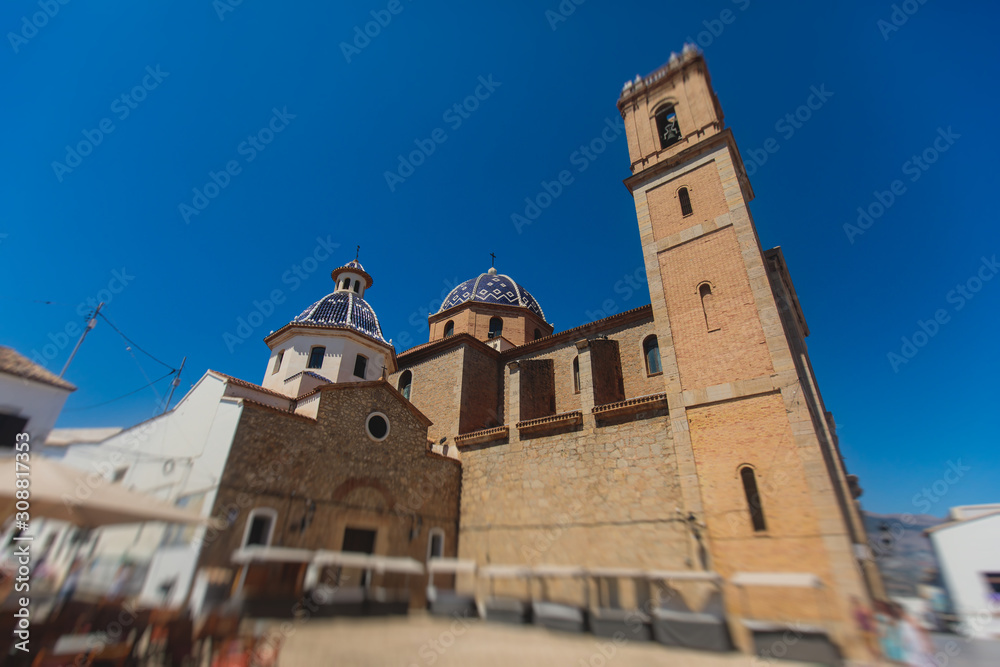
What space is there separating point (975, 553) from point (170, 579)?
23477 millimetres

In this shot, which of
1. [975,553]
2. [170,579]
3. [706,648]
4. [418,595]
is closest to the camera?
[706,648]

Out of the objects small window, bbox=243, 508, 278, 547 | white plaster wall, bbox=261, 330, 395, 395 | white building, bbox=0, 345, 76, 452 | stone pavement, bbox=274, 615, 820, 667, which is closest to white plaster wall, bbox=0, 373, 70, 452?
white building, bbox=0, 345, 76, 452

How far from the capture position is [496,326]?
75.4 ft

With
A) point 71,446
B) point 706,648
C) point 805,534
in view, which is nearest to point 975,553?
point 805,534

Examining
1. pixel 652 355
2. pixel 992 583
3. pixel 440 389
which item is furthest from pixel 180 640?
pixel 992 583

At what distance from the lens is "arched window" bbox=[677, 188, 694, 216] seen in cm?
1434

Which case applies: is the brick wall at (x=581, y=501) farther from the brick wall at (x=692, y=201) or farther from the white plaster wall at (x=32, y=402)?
the white plaster wall at (x=32, y=402)

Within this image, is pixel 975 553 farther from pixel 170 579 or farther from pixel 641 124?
pixel 170 579

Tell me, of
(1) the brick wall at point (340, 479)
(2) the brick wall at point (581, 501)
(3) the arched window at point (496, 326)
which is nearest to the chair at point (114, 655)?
(1) the brick wall at point (340, 479)

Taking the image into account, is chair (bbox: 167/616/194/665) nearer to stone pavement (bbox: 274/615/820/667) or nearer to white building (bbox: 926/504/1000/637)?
stone pavement (bbox: 274/615/820/667)

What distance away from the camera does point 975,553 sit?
15570 mm

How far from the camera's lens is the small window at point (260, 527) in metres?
9.55

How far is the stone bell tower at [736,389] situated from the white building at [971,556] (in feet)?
22.5

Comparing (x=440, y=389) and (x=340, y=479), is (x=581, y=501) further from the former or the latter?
(x=440, y=389)
